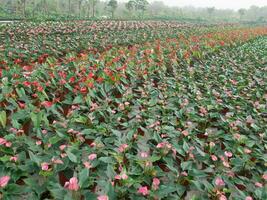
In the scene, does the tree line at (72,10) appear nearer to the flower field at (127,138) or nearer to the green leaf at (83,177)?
the flower field at (127,138)

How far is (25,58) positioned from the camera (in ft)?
22.8

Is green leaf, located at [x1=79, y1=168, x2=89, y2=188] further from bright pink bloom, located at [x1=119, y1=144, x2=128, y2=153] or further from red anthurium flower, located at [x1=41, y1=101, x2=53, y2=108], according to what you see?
red anthurium flower, located at [x1=41, y1=101, x2=53, y2=108]

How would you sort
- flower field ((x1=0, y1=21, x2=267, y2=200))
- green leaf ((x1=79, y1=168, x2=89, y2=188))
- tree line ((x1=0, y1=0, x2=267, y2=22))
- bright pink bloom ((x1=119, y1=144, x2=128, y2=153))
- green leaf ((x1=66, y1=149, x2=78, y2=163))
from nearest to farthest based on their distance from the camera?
green leaf ((x1=79, y1=168, x2=89, y2=188)) < flower field ((x1=0, y1=21, x2=267, y2=200)) < green leaf ((x1=66, y1=149, x2=78, y2=163)) < bright pink bloom ((x1=119, y1=144, x2=128, y2=153)) < tree line ((x1=0, y1=0, x2=267, y2=22))

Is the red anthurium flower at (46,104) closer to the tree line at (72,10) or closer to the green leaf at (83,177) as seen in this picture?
the green leaf at (83,177)

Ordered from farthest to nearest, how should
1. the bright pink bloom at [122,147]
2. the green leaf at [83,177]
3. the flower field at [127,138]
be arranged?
the bright pink bloom at [122,147] → the flower field at [127,138] → the green leaf at [83,177]

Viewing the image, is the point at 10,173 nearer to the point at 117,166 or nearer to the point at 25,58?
the point at 117,166

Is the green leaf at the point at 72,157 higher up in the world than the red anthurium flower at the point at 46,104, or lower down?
lower down

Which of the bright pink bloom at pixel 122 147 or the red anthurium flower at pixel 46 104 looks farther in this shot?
the red anthurium flower at pixel 46 104

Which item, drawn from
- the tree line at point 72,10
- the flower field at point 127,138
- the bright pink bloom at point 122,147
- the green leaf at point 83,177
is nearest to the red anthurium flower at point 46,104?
the flower field at point 127,138

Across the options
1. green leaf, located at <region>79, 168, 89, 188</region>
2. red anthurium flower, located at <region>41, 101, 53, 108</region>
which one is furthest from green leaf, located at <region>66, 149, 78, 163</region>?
red anthurium flower, located at <region>41, 101, 53, 108</region>

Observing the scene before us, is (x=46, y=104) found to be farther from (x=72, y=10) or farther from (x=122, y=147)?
(x=72, y=10)

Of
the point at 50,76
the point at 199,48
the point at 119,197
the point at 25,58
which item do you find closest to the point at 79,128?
the point at 119,197

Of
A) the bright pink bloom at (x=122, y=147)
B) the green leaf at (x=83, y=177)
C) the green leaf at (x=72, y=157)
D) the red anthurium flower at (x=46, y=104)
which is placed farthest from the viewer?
the red anthurium flower at (x=46, y=104)

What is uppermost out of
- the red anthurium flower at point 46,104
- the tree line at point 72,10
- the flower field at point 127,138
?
the tree line at point 72,10
